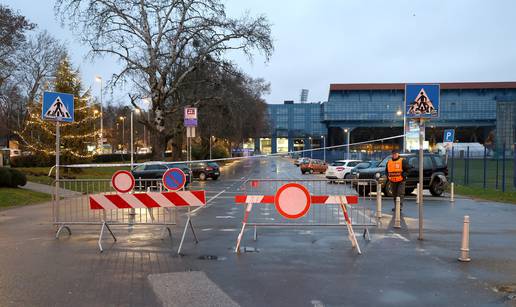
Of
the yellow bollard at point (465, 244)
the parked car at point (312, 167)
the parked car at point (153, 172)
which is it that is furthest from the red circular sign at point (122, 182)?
the parked car at point (312, 167)

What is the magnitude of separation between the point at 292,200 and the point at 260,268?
164 cm

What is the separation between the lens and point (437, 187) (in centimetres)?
2075

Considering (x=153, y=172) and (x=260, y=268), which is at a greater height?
(x=153, y=172)

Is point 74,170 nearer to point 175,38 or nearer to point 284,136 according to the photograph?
point 175,38

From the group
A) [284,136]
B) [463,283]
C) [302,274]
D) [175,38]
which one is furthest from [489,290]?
[284,136]

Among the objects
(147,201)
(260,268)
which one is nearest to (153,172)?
(147,201)

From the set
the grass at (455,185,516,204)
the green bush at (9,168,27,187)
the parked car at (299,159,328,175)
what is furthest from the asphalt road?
the parked car at (299,159,328,175)

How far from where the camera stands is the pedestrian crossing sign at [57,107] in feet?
35.3

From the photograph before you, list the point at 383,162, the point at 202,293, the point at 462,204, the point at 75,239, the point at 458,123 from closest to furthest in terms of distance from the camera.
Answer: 1. the point at 202,293
2. the point at 75,239
3. the point at 462,204
4. the point at 383,162
5. the point at 458,123

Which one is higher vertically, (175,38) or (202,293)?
(175,38)

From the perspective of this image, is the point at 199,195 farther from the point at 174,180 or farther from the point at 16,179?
the point at 16,179

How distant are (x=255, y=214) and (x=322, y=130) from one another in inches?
5494

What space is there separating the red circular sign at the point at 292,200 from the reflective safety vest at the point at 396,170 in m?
6.98

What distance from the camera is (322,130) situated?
5969 inches
